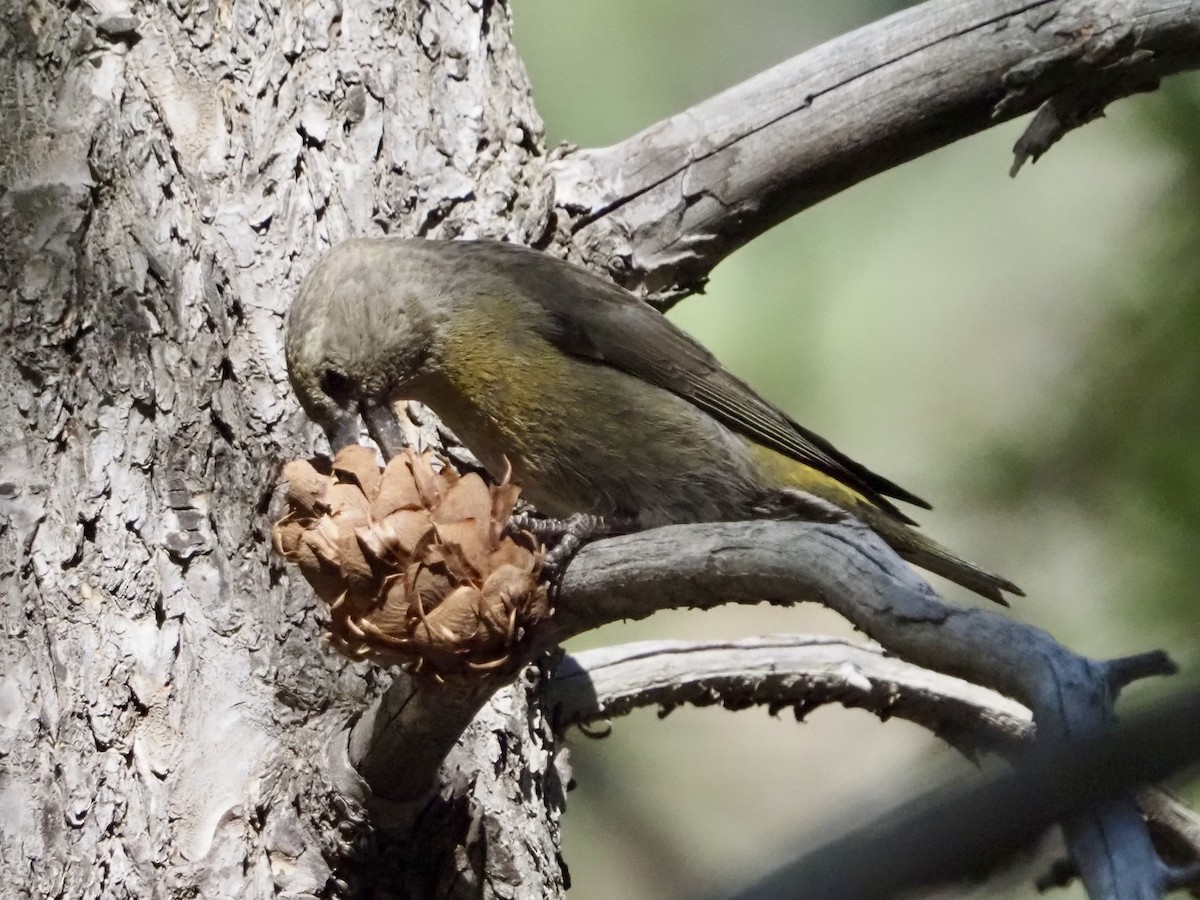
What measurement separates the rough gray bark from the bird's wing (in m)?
0.43

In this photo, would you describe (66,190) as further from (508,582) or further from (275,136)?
(508,582)

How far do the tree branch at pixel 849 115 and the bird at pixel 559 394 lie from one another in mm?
222

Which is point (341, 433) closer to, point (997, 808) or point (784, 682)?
point (784, 682)

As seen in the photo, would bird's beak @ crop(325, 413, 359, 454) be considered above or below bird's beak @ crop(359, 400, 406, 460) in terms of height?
below

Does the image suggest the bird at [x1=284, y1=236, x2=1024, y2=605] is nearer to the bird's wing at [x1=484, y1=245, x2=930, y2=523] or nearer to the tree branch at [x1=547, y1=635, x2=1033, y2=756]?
the bird's wing at [x1=484, y1=245, x2=930, y2=523]

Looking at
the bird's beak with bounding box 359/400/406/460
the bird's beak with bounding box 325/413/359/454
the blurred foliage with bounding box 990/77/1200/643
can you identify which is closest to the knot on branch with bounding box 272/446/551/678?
the bird's beak with bounding box 325/413/359/454

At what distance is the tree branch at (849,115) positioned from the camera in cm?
329

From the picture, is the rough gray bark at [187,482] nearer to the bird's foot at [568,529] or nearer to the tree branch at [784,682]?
the bird's foot at [568,529]

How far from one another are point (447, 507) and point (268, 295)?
97 cm

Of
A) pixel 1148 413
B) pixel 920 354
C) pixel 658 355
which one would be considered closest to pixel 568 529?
→ pixel 658 355

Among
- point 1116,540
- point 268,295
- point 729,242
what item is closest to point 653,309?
point 729,242

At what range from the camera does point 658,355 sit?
3504 millimetres

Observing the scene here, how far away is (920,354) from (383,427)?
338cm

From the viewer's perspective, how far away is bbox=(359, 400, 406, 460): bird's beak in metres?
3.07
